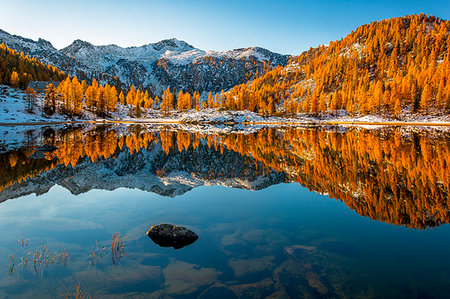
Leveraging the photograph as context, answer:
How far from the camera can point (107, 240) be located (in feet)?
26.6

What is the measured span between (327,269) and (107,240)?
7287mm

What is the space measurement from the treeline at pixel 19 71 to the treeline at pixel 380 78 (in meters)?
108

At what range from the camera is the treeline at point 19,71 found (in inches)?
4173

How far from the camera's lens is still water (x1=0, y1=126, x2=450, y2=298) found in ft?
18.9

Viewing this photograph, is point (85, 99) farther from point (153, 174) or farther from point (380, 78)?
point (380, 78)

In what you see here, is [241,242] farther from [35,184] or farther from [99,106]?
[99,106]

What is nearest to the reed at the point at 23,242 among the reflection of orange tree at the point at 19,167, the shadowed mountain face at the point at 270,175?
the shadowed mountain face at the point at 270,175

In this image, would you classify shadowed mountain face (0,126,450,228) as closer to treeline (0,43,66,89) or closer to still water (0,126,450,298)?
still water (0,126,450,298)

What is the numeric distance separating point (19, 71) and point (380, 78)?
218531 millimetres

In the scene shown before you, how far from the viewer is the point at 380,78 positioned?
14112cm

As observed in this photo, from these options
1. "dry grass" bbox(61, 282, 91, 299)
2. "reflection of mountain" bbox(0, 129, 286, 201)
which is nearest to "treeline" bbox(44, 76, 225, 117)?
"reflection of mountain" bbox(0, 129, 286, 201)

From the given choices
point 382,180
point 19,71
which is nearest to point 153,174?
point 382,180

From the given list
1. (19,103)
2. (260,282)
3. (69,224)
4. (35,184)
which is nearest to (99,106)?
(19,103)

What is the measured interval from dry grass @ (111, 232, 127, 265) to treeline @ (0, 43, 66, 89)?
13823cm
